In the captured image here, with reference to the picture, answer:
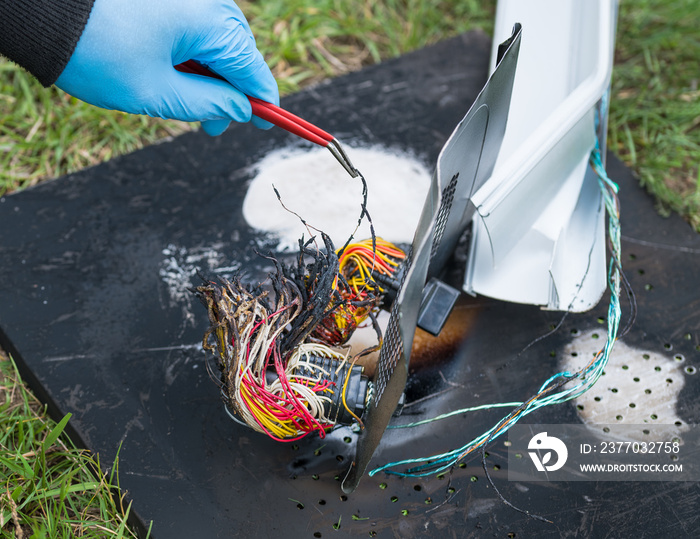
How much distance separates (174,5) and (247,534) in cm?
116

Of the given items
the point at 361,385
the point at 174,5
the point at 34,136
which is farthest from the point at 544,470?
the point at 34,136

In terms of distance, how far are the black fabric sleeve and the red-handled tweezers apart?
25 cm

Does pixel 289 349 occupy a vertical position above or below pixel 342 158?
below

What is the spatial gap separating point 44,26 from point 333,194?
897mm

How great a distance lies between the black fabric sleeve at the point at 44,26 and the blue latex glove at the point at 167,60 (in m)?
0.02

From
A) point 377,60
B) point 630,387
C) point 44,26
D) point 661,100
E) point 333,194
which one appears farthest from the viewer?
point 377,60

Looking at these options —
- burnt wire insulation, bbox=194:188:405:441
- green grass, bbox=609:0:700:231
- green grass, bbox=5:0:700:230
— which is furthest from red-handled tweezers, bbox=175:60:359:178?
green grass, bbox=609:0:700:231

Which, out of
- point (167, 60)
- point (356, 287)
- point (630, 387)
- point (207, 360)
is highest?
point (167, 60)

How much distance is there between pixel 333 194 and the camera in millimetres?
1938

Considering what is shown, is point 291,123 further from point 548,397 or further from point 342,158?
point 548,397

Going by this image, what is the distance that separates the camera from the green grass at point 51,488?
1.45 metres

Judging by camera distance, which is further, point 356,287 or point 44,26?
point 356,287

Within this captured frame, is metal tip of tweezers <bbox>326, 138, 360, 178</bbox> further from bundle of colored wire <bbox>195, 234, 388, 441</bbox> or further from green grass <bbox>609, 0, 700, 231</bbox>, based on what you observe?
green grass <bbox>609, 0, 700, 231</bbox>

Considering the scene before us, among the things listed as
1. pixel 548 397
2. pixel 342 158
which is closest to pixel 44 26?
pixel 342 158
